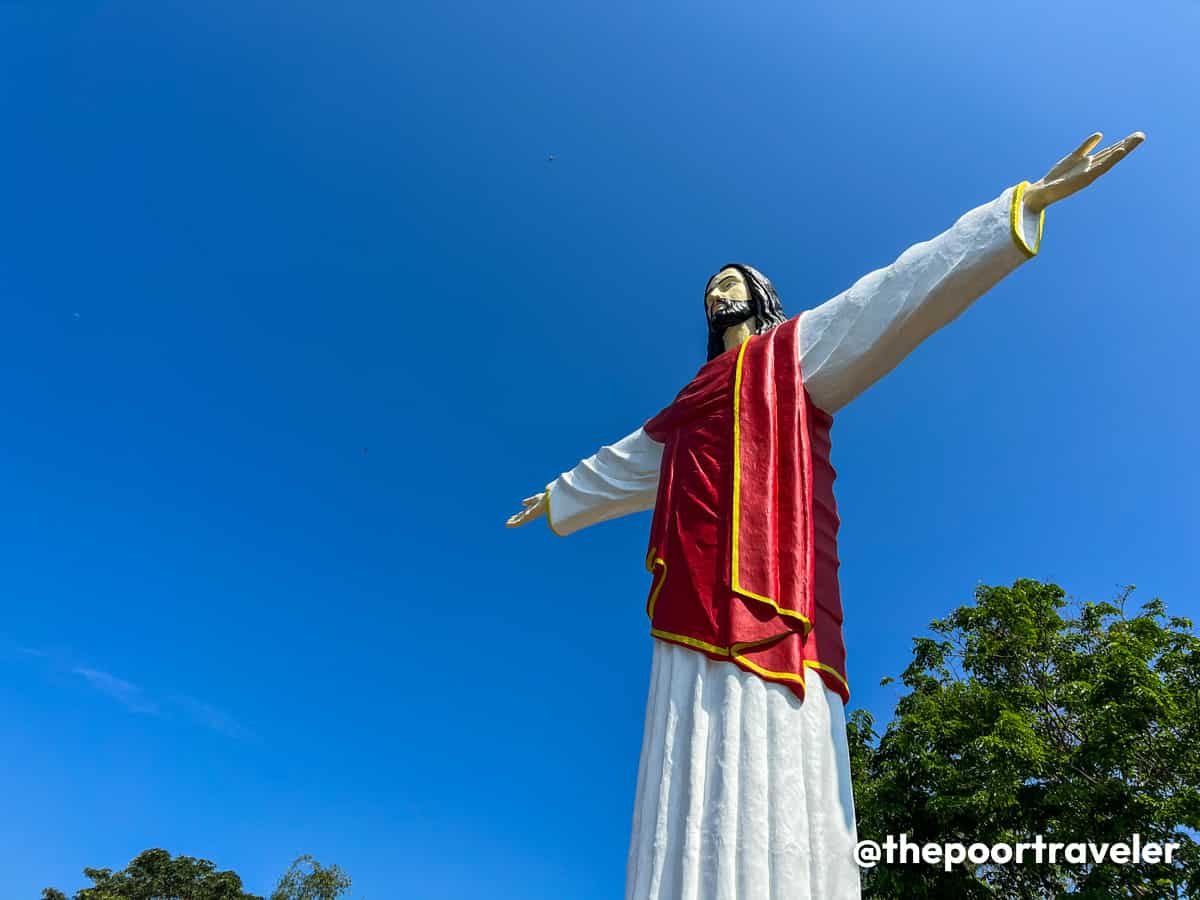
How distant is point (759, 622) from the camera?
12.3ft

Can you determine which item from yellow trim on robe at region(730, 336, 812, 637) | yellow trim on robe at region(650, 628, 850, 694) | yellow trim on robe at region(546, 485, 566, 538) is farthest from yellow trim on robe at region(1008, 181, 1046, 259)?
yellow trim on robe at region(546, 485, 566, 538)

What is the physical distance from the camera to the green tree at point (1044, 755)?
10766mm

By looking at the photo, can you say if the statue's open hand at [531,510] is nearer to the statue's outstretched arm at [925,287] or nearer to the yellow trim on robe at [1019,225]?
the statue's outstretched arm at [925,287]

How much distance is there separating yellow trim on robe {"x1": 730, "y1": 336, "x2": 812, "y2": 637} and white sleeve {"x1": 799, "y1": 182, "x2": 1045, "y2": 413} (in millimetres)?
369

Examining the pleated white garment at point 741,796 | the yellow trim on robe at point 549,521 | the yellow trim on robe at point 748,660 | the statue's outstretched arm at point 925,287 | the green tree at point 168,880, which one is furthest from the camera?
the green tree at point 168,880

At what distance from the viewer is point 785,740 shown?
351 cm

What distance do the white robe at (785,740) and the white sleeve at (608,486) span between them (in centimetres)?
138

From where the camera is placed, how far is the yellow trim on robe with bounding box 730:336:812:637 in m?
3.76

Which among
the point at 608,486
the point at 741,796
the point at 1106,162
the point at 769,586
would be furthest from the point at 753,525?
the point at 1106,162

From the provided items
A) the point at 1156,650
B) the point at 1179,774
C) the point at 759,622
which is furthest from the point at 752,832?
the point at 1156,650

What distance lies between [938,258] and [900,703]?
12418 millimetres

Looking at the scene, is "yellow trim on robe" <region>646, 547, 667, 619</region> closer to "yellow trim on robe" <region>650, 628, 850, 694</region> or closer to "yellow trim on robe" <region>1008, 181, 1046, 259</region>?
"yellow trim on robe" <region>650, 628, 850, 694</region>

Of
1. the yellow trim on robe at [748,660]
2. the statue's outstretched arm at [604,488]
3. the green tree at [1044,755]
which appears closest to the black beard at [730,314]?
the statue's outstretched arm at [604,488]

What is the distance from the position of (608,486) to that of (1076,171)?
3278 millimetres
